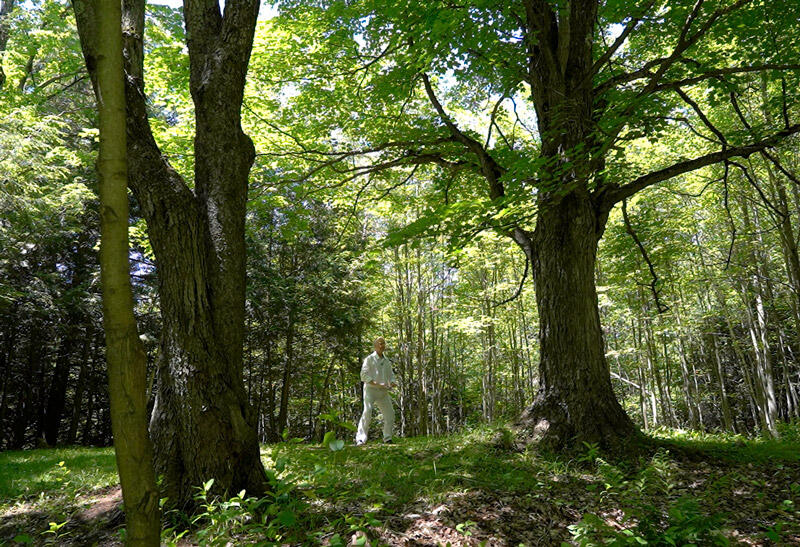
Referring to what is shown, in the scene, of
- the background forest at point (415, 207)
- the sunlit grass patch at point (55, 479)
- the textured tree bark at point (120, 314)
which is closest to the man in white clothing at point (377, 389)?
the background forest at point (415, 207)

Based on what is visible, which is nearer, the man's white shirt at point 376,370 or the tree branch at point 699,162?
the tree branch at point 699,162

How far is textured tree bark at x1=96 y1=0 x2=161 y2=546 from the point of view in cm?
113

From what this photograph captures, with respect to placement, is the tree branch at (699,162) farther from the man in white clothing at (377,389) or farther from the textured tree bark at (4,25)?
the textured tree bark at (4,25)

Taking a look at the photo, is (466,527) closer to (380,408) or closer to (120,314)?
(120,314)

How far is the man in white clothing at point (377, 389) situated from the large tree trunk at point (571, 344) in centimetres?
257

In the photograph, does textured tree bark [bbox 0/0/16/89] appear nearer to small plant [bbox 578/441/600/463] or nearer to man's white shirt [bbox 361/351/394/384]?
man's white shirt [bbox 361/351/394/384]

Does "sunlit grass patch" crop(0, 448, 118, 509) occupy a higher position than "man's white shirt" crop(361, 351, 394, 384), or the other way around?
"man's white shirt" crop(361, 351, 394, 384)

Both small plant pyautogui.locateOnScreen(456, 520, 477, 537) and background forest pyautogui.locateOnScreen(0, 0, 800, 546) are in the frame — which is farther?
background forest pyautogui.locateOnScreen(0, 0, 800, 546)

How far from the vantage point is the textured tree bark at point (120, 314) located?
1126mm

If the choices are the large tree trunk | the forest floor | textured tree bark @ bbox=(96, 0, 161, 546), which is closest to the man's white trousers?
the forest floor

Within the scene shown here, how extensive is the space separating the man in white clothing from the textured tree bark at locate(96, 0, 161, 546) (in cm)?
614

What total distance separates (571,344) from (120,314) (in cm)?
500

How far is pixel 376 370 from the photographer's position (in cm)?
736

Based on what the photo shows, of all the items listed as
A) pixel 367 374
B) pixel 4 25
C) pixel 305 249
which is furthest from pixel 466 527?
pixel 4 25
